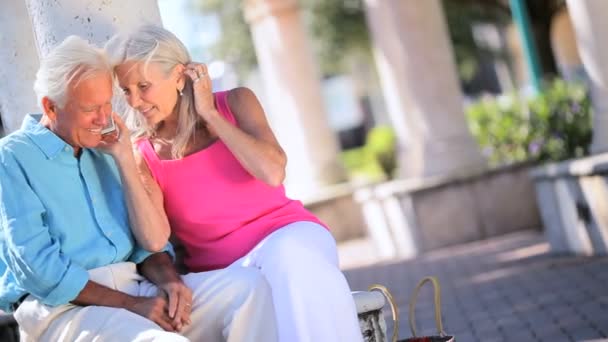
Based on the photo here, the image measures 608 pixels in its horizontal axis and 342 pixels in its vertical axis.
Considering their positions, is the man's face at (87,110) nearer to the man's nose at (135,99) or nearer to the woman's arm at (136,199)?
the woman's arm at (136,199)

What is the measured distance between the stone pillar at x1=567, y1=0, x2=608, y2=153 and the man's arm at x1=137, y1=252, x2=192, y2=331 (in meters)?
5.15

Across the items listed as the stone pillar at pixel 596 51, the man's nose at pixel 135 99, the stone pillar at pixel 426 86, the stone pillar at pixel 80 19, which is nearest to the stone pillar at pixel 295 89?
the stone pillar at pixel 426 86

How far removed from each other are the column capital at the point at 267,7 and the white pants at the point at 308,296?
36.8ft

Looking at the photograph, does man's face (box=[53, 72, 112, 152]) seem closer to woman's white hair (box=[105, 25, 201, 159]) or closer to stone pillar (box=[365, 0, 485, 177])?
woman's white hair (box=[105, 25, 201, 159])

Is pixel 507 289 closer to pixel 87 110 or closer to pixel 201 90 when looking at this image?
pixel 201 90

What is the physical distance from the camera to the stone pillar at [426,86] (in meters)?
12.2

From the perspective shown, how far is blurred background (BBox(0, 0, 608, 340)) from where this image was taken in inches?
215

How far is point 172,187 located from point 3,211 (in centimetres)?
69

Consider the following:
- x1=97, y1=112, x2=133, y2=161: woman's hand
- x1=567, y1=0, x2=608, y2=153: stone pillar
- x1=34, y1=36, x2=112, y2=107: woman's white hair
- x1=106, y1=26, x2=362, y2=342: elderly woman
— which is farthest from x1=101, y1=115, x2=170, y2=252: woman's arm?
x1=567, y1=0, x2=608, y2=153: stone pillar

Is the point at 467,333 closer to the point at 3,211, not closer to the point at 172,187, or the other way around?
the point at 172,187

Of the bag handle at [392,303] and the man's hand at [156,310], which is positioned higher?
the man's hand at [156,310]

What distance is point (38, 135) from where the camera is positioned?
4.14 meters

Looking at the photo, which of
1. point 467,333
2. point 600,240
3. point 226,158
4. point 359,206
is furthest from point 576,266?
point 359,206

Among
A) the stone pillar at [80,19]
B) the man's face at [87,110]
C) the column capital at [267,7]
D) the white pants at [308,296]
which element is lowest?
the white pants at [308,296]
